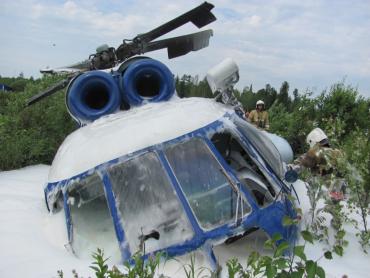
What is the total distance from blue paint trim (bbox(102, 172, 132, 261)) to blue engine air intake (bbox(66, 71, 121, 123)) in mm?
1732

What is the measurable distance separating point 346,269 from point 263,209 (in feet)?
3.12

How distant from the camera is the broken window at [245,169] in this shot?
182 inches

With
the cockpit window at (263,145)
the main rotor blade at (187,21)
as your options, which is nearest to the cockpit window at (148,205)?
the cockpit window at (263,145)

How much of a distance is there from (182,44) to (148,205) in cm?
333

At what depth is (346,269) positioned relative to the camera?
13.7ft

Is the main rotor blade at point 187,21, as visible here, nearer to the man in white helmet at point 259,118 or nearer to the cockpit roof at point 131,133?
the cockpit roof at point 131,133

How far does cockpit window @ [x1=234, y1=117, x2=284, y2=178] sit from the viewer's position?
491 cm

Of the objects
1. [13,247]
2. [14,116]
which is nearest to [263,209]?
[13,247]

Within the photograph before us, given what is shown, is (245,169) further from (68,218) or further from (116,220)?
(68,218)

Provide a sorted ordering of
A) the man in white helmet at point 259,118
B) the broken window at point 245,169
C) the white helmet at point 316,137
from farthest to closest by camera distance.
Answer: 1. the man in white helmet at point 259,118
2. the white helmet at point 316,137
3. the broken window at point 245,169

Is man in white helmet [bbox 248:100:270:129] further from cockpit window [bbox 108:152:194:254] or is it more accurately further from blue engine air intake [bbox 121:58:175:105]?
cockpit window [bbox 108:152:194:254]

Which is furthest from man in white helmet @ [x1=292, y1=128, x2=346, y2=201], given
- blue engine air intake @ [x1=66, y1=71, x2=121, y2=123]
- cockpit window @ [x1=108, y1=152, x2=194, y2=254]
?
blue engine air intake @ [x1=66, y1=71, x2=121, y2=123]

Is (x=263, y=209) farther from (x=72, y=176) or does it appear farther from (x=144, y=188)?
(x=72, y=176)

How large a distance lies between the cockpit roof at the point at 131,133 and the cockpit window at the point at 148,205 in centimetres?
16
